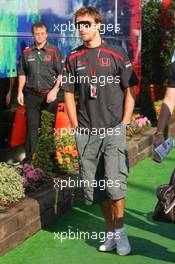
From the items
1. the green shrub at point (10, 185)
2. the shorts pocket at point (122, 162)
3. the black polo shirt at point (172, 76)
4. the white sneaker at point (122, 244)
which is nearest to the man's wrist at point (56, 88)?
the green shrub at point (10, 185)

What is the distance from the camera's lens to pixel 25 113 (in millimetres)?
8969

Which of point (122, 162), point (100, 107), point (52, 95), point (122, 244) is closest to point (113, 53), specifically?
point (100, 107)

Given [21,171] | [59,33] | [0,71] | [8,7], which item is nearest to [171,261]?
[21,171]

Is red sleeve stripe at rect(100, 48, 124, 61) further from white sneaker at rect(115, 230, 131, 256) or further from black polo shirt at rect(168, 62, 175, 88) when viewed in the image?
white sneaker at rect(115, 230, 131, 256)

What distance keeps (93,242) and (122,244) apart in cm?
50

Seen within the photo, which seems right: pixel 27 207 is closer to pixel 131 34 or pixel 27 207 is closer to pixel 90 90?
pixel 90 90

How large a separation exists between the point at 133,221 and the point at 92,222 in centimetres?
41

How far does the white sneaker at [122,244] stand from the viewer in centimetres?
562

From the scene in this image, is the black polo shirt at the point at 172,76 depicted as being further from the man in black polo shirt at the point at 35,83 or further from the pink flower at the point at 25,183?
the man in black polo shirt at the point at 35,83

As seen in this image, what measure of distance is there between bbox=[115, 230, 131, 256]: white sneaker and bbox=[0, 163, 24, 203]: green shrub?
1.14 m

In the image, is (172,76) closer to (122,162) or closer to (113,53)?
(113,53)

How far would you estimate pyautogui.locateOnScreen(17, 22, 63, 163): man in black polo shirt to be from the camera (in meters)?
8.53

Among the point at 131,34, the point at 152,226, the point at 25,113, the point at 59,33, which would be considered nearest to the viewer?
the point at 152,226

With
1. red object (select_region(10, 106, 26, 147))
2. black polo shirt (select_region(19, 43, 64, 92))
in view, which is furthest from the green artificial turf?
red object (select_region(10, 106, 26, 147))
